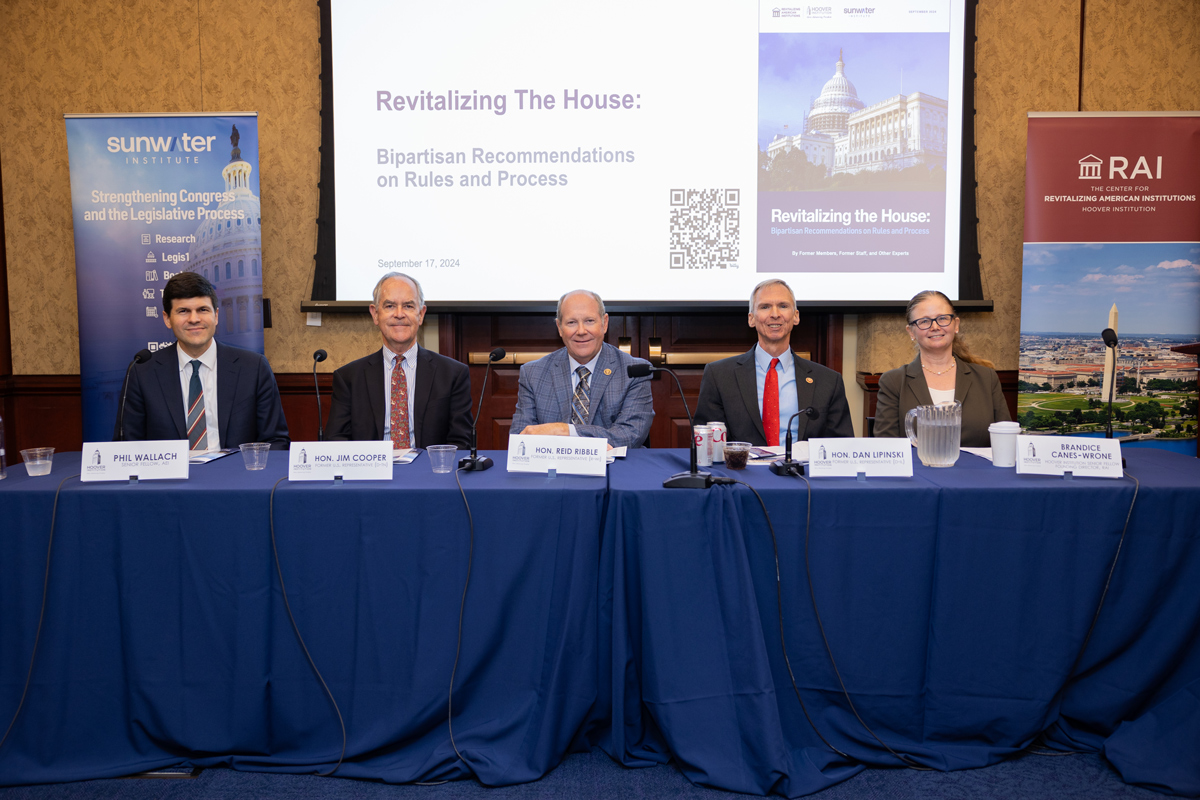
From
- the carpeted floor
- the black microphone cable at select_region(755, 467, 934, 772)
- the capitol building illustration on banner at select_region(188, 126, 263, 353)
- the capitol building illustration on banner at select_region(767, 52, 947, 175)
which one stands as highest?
the capitol building illustration on banner at select_region(767, 52, 947, 175)

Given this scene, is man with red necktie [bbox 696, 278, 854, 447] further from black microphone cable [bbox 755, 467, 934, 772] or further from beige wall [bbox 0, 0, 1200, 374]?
beige wall [bbox 0, 0, 1200, 374]

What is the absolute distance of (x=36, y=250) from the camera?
12.9 ft

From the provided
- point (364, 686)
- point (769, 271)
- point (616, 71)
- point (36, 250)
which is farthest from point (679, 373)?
point (36, 250)

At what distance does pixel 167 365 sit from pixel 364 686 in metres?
1.49

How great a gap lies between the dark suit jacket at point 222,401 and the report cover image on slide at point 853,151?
8.30 ft

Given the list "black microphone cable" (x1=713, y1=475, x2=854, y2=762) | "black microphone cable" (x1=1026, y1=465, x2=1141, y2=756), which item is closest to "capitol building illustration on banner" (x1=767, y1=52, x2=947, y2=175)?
"black microphone cable" (x1=1026, y1=465, x2=1141, y2=756)

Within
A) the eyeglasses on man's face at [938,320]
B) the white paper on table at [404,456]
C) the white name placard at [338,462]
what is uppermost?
the eyeglasses on man's face at [938,320]

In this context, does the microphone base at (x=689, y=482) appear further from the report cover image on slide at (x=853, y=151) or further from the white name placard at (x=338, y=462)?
the report cover image on slide at (x=853, y=151)

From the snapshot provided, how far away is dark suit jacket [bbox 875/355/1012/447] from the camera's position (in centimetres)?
240

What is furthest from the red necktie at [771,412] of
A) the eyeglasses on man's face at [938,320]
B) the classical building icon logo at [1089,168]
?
the classical building icon logo at [1089,168]

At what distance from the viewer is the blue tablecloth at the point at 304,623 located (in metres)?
1.63

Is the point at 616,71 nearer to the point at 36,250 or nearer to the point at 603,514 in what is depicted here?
the point at 603,514

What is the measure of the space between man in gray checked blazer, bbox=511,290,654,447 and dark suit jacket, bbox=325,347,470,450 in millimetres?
247

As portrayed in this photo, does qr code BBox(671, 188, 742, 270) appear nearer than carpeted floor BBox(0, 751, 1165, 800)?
No
